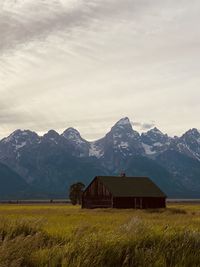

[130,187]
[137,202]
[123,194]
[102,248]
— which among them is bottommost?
[102,248]

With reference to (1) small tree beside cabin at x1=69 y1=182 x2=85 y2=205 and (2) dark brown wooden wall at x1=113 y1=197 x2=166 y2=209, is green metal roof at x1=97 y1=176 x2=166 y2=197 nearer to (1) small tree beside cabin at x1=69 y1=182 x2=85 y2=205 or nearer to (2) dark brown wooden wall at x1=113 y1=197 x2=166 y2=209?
(2) dark brown wooden wall at x1=113 y1=197 x2=166 y2=209

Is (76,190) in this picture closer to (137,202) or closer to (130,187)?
(130,187)

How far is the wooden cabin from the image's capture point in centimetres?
9669

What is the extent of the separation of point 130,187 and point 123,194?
13.1 ft

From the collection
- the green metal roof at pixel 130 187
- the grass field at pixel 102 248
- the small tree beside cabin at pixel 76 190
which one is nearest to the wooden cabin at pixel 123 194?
the green metal roof at pixel 130 187

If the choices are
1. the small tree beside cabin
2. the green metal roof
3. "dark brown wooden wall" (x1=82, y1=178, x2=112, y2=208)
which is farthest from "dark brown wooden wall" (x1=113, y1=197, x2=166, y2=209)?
the small tree beside cabin

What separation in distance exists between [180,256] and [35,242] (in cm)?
431

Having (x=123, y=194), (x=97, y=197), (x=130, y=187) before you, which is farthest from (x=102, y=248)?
(x=97, y=197)

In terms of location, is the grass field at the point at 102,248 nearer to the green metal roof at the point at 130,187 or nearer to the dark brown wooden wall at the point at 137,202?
the dark brown wooden wall at the point at 137,202

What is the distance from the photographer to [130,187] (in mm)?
100250

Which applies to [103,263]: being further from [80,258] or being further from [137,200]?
[137,200]

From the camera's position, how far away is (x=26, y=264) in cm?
1431

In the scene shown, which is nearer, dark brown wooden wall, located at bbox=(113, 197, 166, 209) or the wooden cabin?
dark brown wooden wall, located at bbox=(113, 197, 166, 209)

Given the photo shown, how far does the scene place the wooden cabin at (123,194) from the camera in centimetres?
9669
